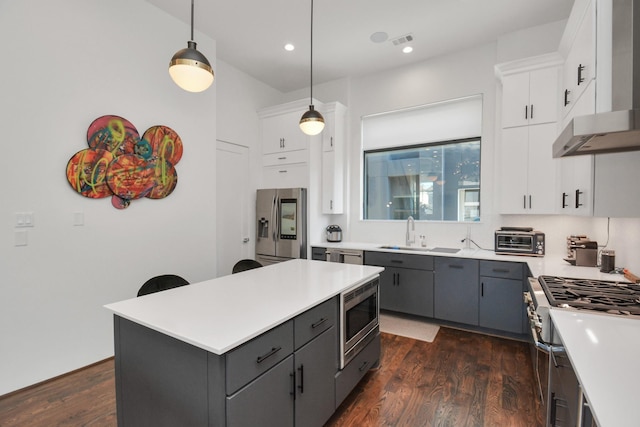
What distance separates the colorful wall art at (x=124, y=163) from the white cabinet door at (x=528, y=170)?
363 centimetres

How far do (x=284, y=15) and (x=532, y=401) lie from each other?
13.3 feet

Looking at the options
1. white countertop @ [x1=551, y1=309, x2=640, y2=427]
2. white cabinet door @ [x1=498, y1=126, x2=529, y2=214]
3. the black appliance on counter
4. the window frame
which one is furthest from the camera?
the black appliance on counter

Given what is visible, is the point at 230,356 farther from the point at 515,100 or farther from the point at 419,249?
the point at 515,100

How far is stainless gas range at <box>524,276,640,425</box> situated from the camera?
1191 mm

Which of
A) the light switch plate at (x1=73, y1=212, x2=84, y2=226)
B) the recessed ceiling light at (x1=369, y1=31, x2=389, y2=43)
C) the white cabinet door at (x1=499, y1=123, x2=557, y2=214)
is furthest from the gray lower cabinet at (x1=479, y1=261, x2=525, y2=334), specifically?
the light switch plate at (x1=73, y1=212, x2=84, y2=226)

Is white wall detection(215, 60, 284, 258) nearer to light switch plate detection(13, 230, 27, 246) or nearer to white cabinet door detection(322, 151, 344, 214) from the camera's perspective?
white cabinet door detection(322, 151, 344, 214)

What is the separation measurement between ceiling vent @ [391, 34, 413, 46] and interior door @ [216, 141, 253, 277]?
248cm

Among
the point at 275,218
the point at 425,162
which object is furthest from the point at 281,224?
the point at 425,162

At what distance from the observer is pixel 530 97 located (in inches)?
127

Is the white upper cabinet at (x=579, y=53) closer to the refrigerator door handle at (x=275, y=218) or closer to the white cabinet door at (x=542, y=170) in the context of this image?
the white cabinet door at (x=542, y=170)

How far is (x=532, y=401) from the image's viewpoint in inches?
86.2

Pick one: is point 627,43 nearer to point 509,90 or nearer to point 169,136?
point 509,90

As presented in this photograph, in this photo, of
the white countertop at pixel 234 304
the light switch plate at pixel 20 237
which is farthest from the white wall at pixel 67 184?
the white countertop at pixel 234 304

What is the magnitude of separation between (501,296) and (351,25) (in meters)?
3.33
